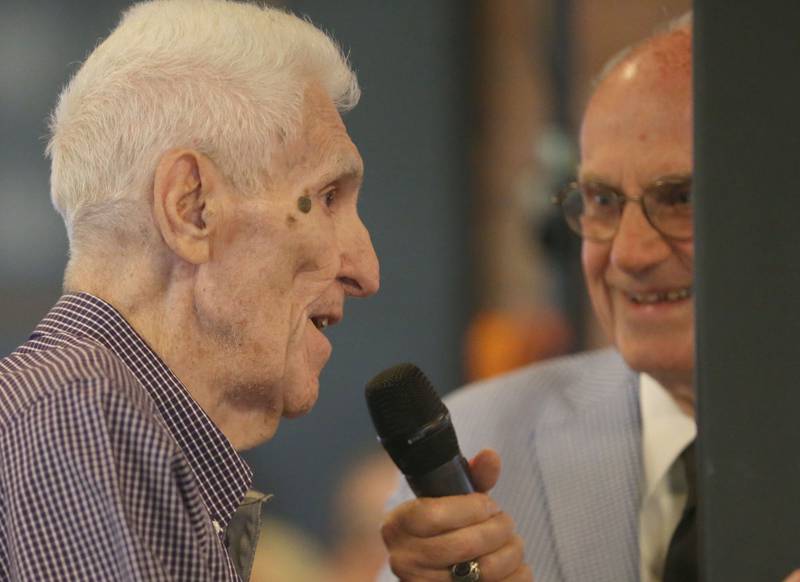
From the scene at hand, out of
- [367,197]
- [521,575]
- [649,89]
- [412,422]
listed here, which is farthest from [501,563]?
[367,197]

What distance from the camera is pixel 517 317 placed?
15.7 feet

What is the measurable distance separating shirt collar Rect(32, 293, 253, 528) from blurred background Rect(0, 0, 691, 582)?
300cm

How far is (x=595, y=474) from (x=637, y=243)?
13.8 inches

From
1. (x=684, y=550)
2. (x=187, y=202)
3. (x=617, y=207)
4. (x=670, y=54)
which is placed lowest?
(x=684, y=550)

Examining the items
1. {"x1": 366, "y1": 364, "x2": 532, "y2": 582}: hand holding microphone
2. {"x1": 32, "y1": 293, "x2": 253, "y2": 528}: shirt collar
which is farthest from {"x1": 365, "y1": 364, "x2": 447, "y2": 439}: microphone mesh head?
{"x1": 32, "y1": 293, "x2": 253, "y2": 528}: shirt collar

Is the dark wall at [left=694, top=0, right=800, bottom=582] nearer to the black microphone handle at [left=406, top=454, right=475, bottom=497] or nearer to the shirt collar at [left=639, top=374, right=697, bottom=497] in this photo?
the black microphone handle at [left=406, top=454, right=475, bottom=497]

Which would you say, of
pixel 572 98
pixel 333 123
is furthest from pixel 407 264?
pixel 333 123

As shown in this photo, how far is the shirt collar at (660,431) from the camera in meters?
1.93

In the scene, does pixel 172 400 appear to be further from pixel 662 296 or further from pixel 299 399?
pixel 662 296

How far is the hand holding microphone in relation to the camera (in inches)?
58.4

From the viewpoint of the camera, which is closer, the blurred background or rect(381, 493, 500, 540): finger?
rect(381, 493, 500, 540): finger

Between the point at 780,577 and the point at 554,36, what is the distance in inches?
148

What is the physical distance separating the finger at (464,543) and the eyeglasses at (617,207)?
0.56 meters

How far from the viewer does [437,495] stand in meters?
1.55
